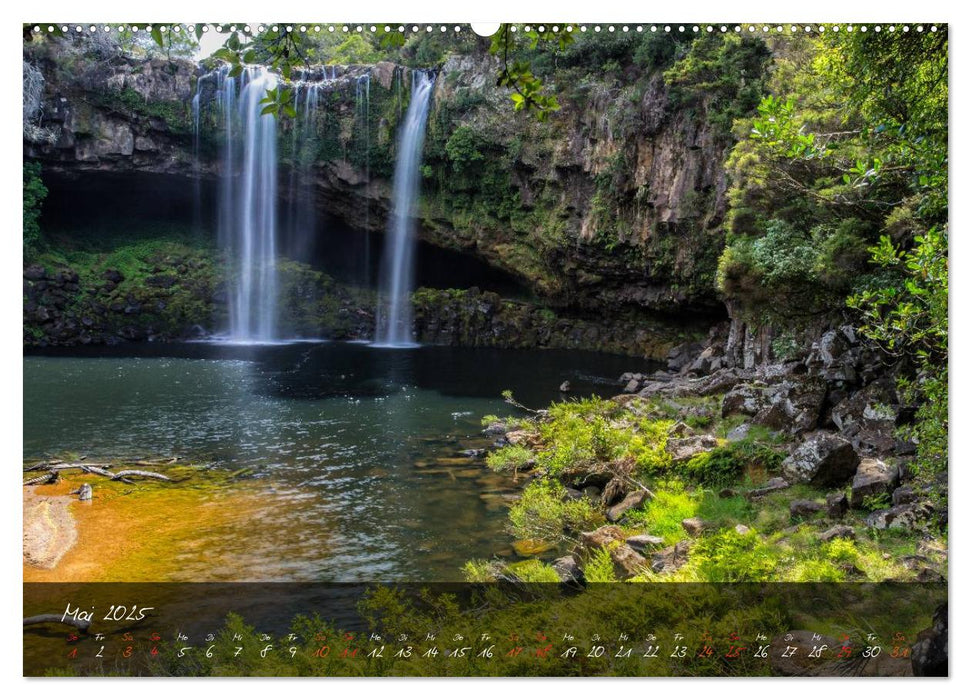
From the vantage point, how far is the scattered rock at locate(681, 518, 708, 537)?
20.6 ft

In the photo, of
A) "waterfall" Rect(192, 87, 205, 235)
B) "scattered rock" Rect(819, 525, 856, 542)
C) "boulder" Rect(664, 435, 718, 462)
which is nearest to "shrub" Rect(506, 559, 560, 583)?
"scattered rock" Rect(819, 525, 856, 542)

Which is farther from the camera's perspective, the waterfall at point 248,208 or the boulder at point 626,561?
the waterfall at point 248,208

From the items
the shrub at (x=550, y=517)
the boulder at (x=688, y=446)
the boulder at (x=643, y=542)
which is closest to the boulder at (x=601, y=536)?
the boulder at (x=643, y=542)

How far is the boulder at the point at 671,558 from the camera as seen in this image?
5430 millimetres

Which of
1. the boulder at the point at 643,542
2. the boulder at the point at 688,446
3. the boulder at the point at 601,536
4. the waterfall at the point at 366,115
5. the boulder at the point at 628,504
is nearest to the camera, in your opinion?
the boulder at the point at 643,542

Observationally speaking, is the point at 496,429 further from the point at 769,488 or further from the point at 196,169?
the point at 196,169

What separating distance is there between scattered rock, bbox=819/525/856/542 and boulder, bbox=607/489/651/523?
2.22m

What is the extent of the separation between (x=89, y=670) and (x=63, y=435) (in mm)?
6711

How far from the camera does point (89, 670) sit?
3.75m

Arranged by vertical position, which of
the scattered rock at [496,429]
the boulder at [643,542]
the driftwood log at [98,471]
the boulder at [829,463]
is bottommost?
the scattered rock at [496,429]

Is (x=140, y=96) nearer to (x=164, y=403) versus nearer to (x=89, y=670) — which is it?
(x=164, y=403)

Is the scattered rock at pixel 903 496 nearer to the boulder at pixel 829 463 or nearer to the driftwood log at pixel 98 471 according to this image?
the boulder at pixel 829 463

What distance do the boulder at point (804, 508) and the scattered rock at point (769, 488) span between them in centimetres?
52

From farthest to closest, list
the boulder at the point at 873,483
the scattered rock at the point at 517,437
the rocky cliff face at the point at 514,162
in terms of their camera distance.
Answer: the rocky cliff face at the point at 514,162 → the scattered rock at the point at 517,437 → the boulder at the point at 873,483
